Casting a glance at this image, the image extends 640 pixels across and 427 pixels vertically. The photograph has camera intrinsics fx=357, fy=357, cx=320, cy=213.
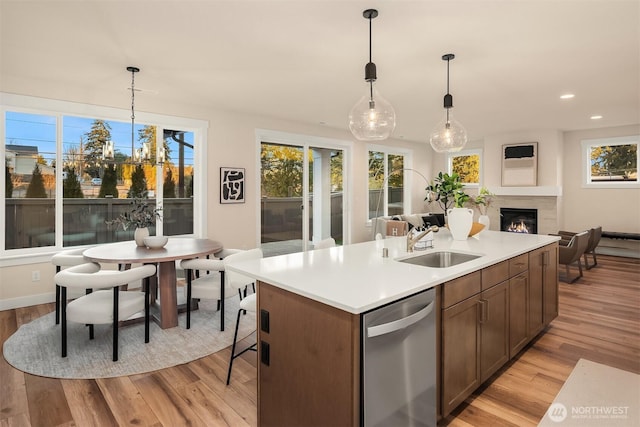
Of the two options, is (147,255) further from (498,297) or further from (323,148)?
(323,148)

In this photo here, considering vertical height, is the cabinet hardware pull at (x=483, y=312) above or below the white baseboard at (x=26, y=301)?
above

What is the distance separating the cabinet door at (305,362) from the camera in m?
1.47

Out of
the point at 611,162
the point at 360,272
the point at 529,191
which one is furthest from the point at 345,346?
the point at 611,162

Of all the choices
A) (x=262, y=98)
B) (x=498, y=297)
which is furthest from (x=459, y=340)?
(x=262, y=98)

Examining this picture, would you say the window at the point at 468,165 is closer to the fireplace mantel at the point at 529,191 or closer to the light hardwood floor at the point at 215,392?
the fireplace mantel at the point at 529,191

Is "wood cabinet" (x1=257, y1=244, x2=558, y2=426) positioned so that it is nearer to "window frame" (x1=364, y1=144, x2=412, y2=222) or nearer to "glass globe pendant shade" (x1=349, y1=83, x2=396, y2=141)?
"glass globe pendant shade" (x1=349, y1=83, x2=396, y2=141)

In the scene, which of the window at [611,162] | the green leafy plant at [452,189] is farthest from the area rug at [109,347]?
the window at [611,162]

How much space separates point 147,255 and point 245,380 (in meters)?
1.48

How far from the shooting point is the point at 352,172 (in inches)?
289

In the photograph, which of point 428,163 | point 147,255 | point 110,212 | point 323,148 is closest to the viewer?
point 147,255

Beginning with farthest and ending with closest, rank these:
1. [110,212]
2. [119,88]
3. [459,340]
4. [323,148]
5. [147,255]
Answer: [323,148]
[110,212]
[119,88]
[147,255]
[459,340]

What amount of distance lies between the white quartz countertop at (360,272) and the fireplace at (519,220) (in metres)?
5.42

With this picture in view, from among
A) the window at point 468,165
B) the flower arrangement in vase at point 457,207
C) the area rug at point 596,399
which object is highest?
the window at point 468,165

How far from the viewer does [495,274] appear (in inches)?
92.8
